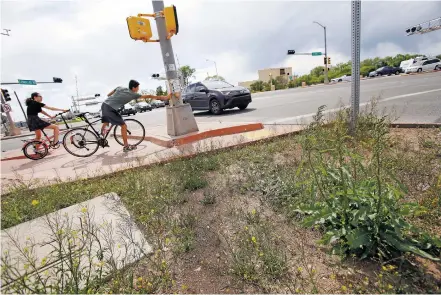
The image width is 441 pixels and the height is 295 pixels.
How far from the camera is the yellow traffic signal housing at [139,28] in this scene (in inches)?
208

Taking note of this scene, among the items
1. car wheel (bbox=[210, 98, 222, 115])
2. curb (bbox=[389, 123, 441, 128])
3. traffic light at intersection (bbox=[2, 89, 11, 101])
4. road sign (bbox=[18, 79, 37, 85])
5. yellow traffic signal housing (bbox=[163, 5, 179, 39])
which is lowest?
curb (bbox=[389, 123, 441, 128])

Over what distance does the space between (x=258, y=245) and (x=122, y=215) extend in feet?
5.15

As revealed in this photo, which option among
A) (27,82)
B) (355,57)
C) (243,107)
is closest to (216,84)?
(243,107)

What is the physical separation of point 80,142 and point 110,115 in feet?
3.82

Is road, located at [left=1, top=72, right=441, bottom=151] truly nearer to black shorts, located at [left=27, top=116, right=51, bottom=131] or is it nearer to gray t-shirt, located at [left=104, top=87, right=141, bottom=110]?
gray t-shirt, located at [left=104, top=87, right=141, bottom=110]

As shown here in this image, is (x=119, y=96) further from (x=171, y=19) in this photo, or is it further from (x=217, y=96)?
(x=217, y=96)

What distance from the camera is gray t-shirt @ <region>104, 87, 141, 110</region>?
18.5 ft

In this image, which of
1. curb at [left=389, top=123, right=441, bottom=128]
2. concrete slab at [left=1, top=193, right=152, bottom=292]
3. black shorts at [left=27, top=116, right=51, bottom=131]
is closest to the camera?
concrete slab at [left=1, top=193, right=152, bottom=292]

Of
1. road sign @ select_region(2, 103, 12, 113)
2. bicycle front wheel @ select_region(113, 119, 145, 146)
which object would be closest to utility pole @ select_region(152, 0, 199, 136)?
bicycle front wheel @ select_region(113, 119, 145, 146)

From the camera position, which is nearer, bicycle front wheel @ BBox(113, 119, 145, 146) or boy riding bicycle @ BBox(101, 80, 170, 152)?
boy riding bicycle @ BBox(101, 80, 170, 152)

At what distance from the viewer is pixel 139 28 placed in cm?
Result: 541

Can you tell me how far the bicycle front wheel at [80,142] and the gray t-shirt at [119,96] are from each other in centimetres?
111

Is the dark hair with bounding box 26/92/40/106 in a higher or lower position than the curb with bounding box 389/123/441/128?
higher

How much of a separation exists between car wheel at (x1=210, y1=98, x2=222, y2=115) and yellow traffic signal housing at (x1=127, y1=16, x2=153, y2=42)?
19.4 feet
